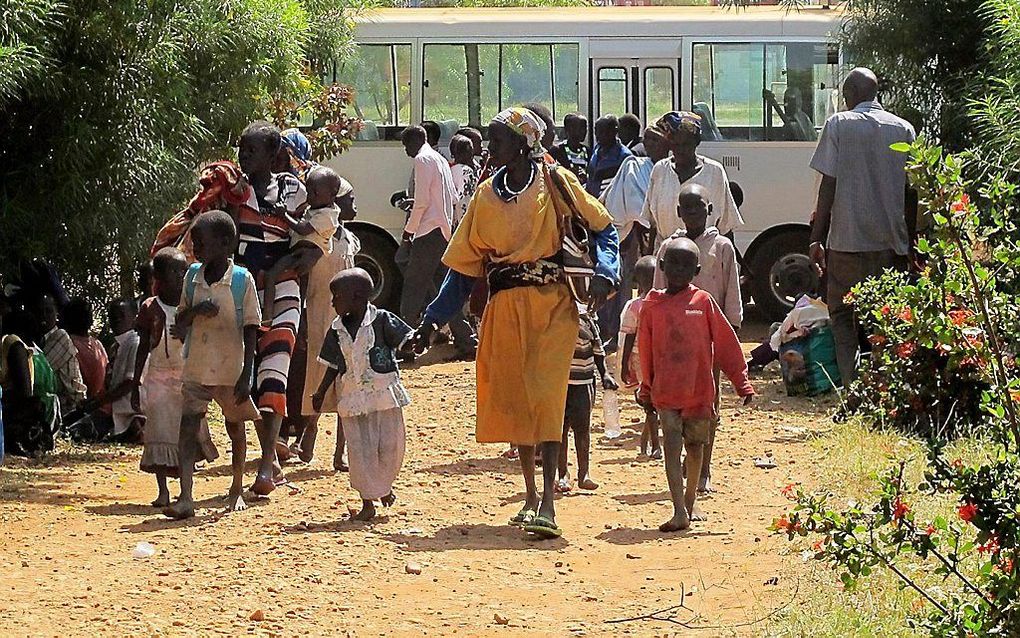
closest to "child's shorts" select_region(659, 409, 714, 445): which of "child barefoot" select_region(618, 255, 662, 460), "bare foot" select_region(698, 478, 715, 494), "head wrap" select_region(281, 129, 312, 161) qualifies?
"child barefoot" select_region(618, 255, 662, 460)

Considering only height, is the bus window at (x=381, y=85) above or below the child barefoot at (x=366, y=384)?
above

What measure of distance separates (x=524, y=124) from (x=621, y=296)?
4825 millimetres

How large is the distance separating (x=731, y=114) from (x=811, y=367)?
15.8 ft

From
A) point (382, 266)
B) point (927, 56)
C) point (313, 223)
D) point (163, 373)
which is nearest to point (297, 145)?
point (313, 223)

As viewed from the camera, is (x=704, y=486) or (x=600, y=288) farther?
(x=704, y=486)

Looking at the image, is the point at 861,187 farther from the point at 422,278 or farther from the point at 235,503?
the point at 422,278

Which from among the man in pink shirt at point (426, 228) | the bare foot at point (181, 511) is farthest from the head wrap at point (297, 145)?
the man in pink shirt at point (426, 228)

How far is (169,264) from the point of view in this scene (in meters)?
7.78

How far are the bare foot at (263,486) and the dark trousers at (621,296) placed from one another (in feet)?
11.4

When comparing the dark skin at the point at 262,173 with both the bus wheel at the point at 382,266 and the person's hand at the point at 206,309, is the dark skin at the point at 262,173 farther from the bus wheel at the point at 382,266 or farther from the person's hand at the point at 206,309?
the bus wheel at the point at 382,266

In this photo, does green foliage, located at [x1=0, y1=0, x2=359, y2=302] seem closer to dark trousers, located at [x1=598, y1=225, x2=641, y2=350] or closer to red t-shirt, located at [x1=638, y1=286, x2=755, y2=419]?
dark trousers, located at [x1=598, y1=225, x2=641, y2=350]

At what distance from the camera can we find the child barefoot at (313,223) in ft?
26.4

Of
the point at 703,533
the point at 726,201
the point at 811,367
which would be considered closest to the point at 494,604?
the point at 703,533

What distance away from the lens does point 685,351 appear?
689 cm
